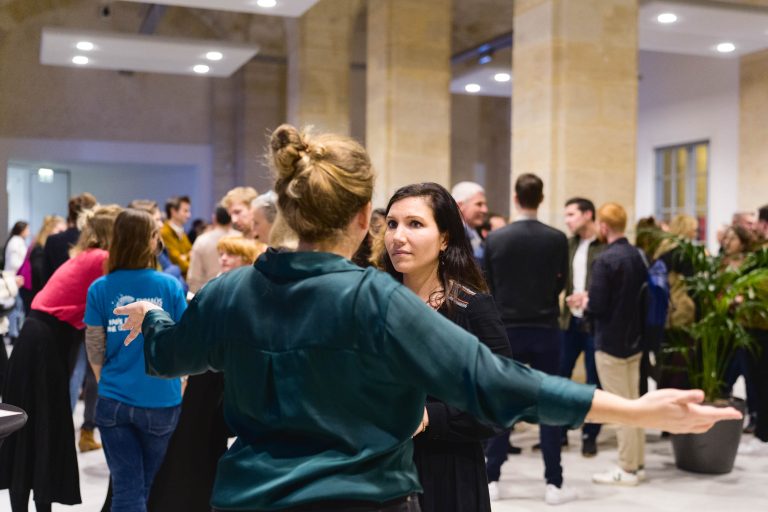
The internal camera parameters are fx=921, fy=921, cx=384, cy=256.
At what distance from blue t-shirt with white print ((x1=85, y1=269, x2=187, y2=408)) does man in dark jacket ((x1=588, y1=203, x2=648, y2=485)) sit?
9.13 feet

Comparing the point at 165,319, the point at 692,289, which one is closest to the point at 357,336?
the point at 165,319

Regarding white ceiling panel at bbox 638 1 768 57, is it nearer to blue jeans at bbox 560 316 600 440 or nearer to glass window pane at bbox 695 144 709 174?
blue jeans at bbox 560 316 600 440

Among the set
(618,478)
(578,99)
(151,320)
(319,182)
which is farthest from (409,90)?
(319,182)

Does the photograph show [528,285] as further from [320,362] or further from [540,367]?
[320,362]

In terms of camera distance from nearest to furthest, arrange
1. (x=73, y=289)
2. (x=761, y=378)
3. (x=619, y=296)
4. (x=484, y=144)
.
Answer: (x=73, y=289) → (x=619, y=296) → (x=761, y=378) → (x=484, y=144)

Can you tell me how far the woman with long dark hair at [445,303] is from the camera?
96.1 inches

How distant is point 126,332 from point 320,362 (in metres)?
2.32

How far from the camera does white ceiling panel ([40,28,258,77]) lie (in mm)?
10414

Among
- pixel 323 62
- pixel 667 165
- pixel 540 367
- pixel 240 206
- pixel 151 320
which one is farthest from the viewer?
pixel 667 165

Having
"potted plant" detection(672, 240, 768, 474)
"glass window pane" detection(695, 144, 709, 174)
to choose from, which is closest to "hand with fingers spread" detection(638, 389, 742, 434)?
"potted plant" detection(672, 240, 768, 474)

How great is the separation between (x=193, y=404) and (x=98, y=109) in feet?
49.8

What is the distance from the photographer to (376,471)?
1.57m

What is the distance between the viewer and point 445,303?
2633mm

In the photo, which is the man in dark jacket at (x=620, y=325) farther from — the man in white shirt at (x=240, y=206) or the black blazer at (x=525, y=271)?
the man in white shirt at (x=240, y=206)
